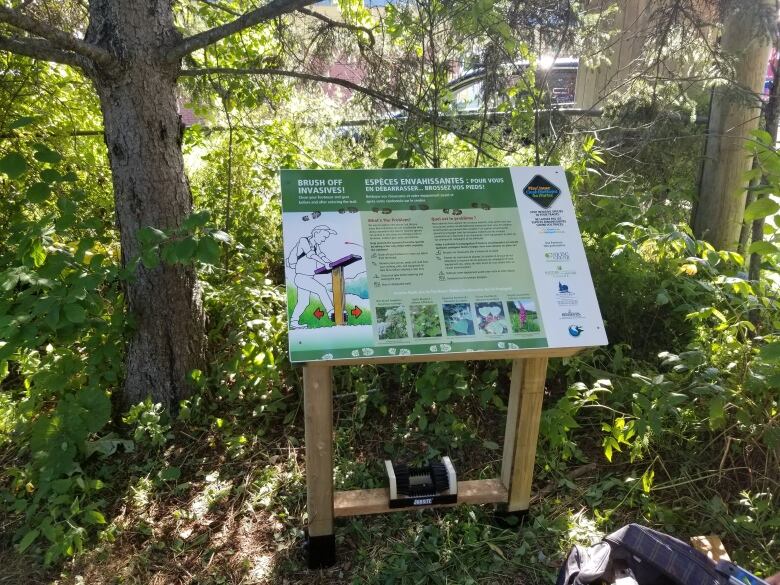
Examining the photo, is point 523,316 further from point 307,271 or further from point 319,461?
point 319,461

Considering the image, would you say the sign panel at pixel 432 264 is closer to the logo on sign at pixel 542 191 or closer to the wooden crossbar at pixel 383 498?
the logo on sign at pixel 542 191

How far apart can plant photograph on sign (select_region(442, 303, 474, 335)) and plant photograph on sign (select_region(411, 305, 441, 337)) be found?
3 cm

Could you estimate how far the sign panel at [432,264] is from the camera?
1.94 metres

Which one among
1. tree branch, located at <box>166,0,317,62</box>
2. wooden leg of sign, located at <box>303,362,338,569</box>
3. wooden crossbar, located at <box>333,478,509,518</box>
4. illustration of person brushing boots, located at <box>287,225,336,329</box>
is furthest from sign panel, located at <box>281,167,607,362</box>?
tree branch, located at <box>166,0,317,62</box>

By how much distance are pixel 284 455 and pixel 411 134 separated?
193 cm

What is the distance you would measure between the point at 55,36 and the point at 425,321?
1.84m

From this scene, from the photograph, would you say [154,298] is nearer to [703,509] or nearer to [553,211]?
[553,211]

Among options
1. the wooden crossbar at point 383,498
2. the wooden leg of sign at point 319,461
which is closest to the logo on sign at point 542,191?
the wooden leg of sign at point 319,461

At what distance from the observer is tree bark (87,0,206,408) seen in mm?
2559

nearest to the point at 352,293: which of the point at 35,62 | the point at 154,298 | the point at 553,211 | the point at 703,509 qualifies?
the point at 553,211

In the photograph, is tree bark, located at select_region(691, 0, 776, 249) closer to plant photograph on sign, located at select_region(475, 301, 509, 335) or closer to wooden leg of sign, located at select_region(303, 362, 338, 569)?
plant photograph on sign, located at select_region(475, 301, 509, 335)

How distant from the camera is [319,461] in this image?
84.2 inches

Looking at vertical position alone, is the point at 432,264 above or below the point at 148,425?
above

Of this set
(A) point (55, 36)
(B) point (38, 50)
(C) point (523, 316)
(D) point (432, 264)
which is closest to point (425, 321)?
(D) point (432, 264)
